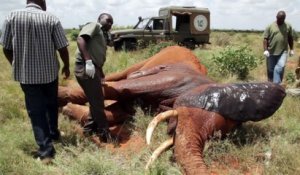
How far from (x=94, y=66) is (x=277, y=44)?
4.81 m

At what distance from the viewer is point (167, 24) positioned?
20.7m

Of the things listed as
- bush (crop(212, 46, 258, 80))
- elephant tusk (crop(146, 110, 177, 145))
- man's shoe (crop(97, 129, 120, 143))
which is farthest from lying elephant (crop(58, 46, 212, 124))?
bush (crop(212, 46, 258, 80))

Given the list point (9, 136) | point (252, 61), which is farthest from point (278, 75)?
point (9, 136)

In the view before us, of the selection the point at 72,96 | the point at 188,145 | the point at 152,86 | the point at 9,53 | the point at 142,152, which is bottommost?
the point at 142,152

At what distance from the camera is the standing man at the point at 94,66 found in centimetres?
524

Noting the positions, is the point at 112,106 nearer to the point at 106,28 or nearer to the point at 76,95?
the point at 76,95

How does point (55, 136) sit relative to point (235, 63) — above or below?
above

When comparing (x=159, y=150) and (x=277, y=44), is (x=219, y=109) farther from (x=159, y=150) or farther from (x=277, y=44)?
(x=277, y=44)

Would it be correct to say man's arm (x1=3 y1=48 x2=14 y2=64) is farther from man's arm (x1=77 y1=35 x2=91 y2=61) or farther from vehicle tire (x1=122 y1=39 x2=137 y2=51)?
vehicle tire (x1=122 y1=39 x2=137 y2=51)

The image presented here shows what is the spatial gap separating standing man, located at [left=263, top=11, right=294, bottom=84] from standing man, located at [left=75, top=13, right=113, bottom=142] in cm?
441

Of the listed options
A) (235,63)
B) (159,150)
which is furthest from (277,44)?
(159,150)

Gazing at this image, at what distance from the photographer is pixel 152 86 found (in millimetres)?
5879

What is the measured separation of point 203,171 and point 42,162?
1783 mm

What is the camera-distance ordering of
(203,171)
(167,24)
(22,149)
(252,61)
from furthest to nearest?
1. (167,24)
2. (252,61)
3. (22,149)
4. (203,171)
